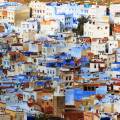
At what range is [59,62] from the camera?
2086cm

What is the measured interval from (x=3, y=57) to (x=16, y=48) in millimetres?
2013

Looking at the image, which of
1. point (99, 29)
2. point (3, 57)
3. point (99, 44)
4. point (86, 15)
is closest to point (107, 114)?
point (3, 57)

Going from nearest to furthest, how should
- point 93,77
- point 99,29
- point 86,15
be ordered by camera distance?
point 93,77 < point 99,29 < point 86,15

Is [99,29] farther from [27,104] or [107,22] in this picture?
[27,104]

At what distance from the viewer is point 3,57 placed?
2186cm

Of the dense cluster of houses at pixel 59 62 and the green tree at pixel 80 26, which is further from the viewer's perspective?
the green tree at pixel 80 26

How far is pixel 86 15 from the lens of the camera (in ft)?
96.3

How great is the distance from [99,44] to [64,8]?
22.3 ft

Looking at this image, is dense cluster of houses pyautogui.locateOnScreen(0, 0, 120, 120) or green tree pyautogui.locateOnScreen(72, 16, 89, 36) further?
green tree pyautogui.locateOnScreen(72, 16, 89, 36)

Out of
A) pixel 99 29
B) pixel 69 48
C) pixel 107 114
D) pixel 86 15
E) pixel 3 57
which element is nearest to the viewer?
pixel 107 114

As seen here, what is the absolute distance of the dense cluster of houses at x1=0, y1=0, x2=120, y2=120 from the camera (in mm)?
15617

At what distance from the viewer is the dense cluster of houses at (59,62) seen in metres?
15.6

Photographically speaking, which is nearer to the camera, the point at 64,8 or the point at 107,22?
the point at 107,22

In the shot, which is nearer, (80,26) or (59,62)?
(59,62)
